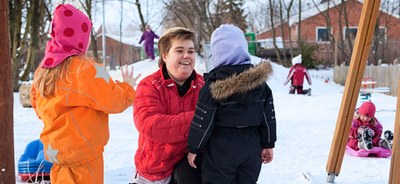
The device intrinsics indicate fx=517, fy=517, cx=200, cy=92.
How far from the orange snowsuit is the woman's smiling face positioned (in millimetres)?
358

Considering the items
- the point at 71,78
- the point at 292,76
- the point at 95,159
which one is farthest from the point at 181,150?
the point at 292,76

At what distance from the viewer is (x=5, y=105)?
12.7ft

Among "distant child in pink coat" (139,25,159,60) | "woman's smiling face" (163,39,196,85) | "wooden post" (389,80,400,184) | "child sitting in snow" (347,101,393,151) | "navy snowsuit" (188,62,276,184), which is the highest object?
"distant child in pink coat" (139,25,159,60)

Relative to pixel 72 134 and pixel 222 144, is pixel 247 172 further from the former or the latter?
pixel 72 134

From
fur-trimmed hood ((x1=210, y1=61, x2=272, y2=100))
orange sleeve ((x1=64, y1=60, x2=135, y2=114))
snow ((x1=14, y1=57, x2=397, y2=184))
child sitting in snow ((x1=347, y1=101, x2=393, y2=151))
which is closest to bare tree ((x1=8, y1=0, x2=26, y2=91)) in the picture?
snow ((x1=14, y1=57, x2=397, y2=184))

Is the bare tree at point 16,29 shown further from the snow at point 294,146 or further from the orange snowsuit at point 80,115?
the orange snowsuit at point 80,115

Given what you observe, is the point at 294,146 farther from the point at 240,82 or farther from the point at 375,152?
the point at 240,82

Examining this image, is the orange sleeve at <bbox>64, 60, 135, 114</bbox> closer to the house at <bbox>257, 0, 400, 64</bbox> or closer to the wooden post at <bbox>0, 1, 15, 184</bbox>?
the wooden post at <bbox>0, 1, 15, 184</bbox>

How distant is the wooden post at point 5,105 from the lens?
3.81 meters

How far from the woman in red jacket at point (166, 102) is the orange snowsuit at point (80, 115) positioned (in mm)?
197

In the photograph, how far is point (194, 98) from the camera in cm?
344

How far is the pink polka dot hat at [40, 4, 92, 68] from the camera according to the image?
3.10 metres

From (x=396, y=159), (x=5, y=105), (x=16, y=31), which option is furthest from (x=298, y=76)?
(x=5, y=105)

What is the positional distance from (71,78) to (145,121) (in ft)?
1.76
